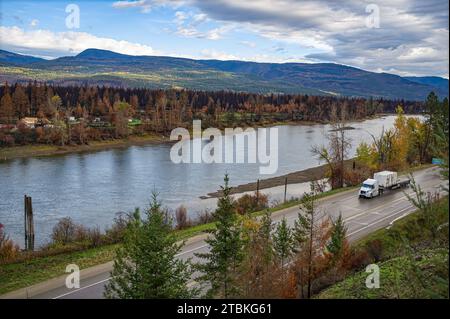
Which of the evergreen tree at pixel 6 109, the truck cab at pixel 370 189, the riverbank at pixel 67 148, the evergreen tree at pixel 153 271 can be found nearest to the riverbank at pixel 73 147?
the riverbank at pixel 67 148

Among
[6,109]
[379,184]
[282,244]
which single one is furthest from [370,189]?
[6,109]

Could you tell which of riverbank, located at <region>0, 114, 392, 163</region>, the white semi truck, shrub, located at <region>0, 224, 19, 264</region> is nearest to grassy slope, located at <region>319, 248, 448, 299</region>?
shrub, located at <region>0, 224, 19, 264</region>

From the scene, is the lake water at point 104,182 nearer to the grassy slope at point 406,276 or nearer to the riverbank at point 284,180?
the riverbank at point 284,180

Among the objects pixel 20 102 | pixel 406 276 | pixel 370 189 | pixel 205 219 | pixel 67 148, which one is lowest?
pixel 205 219

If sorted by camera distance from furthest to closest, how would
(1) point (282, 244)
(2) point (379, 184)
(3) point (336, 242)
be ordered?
(2) point (379, 184) → (3) point (336, 242) → (1) point (282, 244)

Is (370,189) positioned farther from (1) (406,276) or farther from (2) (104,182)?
(2) (104,182)

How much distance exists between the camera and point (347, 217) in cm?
3091

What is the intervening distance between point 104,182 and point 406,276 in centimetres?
4110

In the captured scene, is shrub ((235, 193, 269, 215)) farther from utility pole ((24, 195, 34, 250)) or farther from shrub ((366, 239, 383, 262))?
utility pole ((24, 195, 34, 250))

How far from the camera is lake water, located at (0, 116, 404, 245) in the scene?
3706cm

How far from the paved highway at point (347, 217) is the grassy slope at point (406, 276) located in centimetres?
291

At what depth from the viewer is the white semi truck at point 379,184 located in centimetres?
3666
